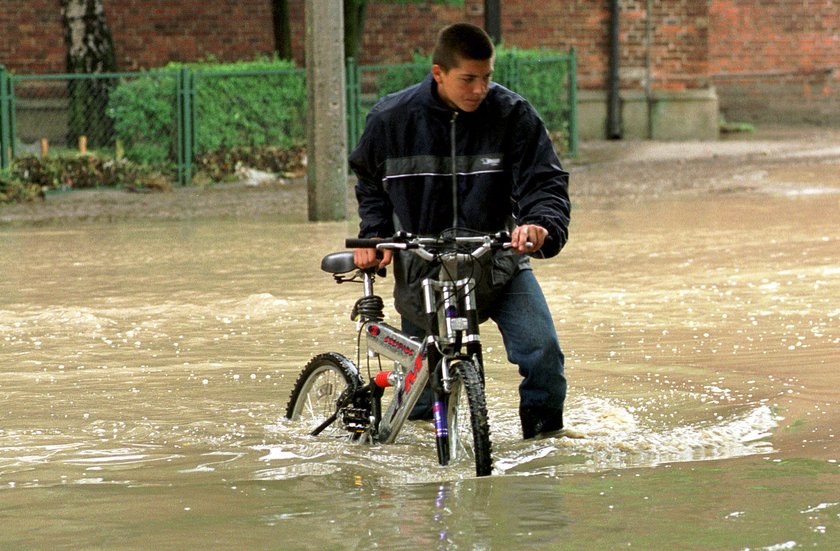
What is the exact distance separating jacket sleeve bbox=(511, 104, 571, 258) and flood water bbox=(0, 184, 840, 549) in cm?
94

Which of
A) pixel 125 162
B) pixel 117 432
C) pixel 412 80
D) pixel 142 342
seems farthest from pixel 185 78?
pixel 117 432

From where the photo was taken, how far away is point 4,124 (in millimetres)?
17875

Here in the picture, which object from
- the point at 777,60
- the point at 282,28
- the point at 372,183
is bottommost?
the point at 372,183

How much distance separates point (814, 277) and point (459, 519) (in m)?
6.27

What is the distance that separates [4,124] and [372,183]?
41.7 feet

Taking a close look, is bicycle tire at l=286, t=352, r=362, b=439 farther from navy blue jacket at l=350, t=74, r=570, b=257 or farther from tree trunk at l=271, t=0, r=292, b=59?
tree trunk at l=271, t=0, r=292, b=59

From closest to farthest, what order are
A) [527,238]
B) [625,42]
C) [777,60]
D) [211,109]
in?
[527,238] < [211,109] < [625,42] < [777,60]

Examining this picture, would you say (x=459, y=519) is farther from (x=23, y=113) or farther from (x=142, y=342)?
(x=23, y=113)

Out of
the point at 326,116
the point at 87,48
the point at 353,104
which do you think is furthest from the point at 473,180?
A: the point at 87,48

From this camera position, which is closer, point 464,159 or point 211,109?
point 464,159

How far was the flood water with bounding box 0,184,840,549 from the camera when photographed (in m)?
4.99

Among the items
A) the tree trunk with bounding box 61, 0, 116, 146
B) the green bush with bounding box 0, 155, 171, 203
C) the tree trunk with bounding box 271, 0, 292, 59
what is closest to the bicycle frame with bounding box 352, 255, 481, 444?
the green bush with bounding box 0, 155, 171, 203

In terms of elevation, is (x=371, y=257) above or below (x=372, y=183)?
below

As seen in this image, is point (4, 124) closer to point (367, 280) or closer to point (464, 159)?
point (367, 280)
